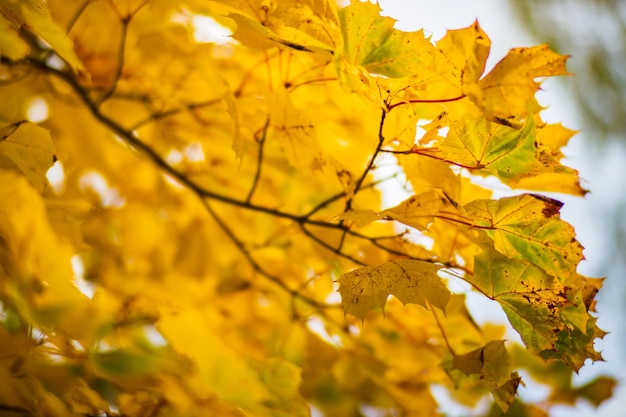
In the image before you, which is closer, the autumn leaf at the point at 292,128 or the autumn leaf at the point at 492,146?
the autumn leaf at the point at 492,146

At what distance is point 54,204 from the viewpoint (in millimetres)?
708

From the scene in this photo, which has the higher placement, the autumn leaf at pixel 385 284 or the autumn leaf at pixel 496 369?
the autumn leaf at pixel 496 369

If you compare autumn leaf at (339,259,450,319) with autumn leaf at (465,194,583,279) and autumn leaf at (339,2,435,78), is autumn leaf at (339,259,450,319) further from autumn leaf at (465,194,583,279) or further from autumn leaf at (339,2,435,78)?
autumn leaf at (339,2,435,78)

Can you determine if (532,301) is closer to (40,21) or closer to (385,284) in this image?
(385,284)

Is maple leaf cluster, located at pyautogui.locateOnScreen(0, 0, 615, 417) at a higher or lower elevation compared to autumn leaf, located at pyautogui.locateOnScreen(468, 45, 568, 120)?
lower

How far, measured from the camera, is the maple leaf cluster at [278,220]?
1.75ft

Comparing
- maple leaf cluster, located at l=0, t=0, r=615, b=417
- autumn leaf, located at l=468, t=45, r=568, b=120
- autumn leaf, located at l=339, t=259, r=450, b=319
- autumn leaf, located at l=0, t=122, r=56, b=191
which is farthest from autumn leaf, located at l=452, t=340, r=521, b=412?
autumn leaf, located at l=0, t=122, r=56, b=191

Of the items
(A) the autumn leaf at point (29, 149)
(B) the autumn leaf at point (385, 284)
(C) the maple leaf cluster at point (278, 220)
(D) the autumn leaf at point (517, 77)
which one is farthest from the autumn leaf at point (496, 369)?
(A) the autumn leaf at point (29, 149)

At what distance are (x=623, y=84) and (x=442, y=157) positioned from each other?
5.00 ft

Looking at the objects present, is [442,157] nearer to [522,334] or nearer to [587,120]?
[522,334]

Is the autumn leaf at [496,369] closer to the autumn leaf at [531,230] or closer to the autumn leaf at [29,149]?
the autumn leaf at [531,230]

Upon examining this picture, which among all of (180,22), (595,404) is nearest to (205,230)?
(180,22)

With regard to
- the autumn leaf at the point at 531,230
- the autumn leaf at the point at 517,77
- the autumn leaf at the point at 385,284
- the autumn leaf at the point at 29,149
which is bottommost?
the autumn leaf at the point at 29,149

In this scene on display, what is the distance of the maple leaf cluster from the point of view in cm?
53
